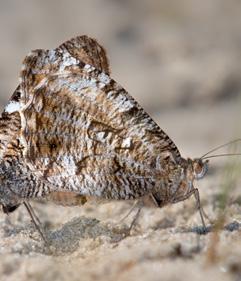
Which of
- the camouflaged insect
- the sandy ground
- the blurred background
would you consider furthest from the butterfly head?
the blurred background

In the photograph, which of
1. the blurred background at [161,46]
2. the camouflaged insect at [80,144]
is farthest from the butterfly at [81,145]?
the blurred background at [161,46]

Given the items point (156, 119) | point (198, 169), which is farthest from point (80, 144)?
point (156, 119)

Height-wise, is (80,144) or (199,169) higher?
(80,144)

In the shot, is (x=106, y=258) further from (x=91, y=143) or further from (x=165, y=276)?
(x=91, y=143)

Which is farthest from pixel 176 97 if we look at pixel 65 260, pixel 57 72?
pixel 65 260

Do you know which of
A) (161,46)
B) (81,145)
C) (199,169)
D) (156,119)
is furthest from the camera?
(161,46)

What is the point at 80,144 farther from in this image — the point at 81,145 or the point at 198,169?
the point at 198,169

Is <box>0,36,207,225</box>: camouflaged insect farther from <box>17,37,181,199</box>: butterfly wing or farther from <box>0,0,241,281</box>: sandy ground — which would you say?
<box>0,0,241,281</box>: sandy ground
